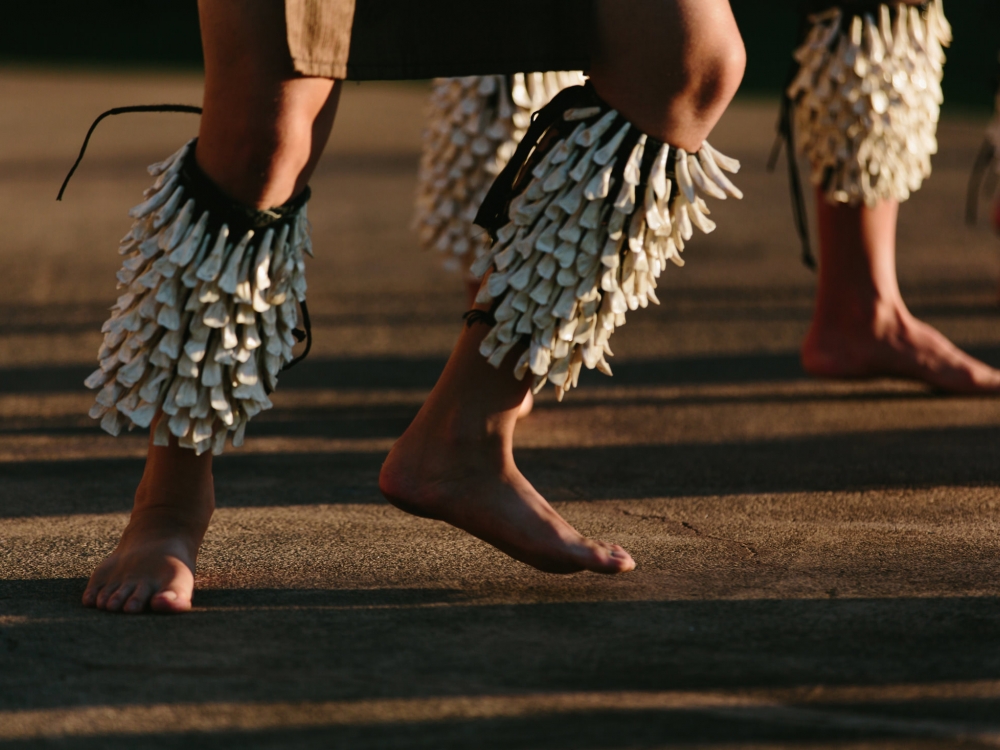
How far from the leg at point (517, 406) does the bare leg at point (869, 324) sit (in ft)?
3.77

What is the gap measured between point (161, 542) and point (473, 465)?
392 mm

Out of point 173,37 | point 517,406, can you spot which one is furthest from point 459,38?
point 173,37

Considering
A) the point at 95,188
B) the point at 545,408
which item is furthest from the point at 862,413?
the point at 95,188

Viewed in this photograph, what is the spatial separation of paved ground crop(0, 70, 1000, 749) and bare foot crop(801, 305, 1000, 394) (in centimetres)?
5

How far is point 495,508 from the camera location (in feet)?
5.20

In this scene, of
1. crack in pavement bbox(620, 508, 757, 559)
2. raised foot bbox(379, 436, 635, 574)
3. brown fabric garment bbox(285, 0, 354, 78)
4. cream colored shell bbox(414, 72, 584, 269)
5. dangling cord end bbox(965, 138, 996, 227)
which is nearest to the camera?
brown fabric garment bbox(285, 0, 354, 78)

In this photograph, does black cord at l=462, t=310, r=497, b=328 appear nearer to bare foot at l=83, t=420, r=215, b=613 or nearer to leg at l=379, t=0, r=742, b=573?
leg at l=379, t=0, r=742, b=573

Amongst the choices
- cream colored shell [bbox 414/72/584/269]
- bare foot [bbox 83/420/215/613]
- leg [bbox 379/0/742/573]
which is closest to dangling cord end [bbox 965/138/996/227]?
cream colored shell [bbox 414/72/584/269]

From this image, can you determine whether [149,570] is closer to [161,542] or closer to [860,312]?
[161,542]

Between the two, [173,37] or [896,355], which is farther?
[173,37]

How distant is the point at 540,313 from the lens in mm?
1530

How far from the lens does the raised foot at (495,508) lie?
155cm

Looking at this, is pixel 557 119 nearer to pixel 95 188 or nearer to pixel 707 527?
pixel 707 527

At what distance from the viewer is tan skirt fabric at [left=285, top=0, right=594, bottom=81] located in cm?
150
